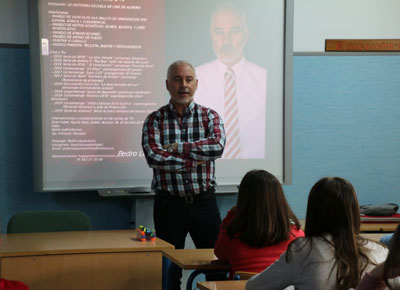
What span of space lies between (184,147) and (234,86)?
1.19 metres

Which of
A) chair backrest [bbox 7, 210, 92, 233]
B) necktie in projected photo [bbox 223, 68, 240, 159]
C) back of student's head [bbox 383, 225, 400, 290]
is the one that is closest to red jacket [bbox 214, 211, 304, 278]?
back of student's head [bbox 383, 225, 400, 290]

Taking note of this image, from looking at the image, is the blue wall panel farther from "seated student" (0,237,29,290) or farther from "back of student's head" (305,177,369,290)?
"seated student" (0,237,29,290)

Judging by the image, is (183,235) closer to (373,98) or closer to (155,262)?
(155,262)

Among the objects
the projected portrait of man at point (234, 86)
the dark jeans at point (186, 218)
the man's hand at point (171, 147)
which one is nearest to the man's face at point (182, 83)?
the man's hand at point (171, 147)

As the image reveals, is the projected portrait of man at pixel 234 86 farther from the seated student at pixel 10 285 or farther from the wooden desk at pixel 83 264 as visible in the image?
the seated student at pixel 10 285

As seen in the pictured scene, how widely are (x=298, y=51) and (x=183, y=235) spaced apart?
81.6 inches

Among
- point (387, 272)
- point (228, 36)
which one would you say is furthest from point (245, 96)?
point (387, 272)

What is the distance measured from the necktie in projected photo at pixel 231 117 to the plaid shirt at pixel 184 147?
802mm

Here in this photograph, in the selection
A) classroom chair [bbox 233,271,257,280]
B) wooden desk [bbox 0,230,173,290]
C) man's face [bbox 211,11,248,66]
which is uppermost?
man's face [bbox 211,11,248,66]

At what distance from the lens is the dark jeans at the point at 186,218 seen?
390 cm

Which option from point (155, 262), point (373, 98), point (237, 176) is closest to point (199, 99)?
point (237, 176)

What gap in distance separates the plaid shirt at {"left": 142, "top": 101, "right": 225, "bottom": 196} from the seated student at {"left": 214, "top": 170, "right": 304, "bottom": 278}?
120 centimetres

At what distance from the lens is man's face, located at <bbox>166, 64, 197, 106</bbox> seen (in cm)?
403

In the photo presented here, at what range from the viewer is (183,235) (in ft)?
13.0
